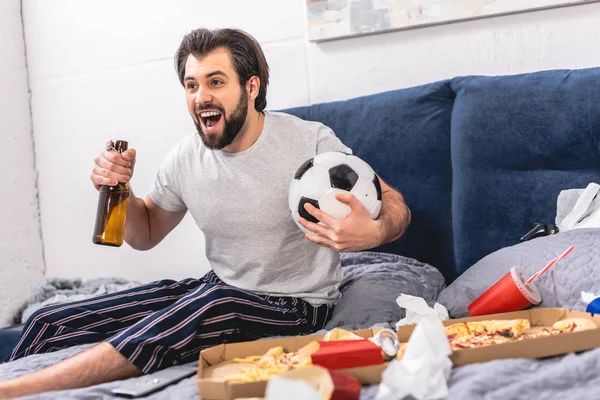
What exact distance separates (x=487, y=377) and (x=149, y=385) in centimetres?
59

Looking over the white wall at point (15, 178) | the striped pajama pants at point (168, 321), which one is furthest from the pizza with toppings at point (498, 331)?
the white wall at point (15, 178)

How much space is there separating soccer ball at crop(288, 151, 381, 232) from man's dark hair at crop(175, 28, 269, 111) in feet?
1.13

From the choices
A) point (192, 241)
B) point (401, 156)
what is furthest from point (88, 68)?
point (401, 156)

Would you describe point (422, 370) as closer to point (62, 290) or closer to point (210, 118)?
point (210, 118)

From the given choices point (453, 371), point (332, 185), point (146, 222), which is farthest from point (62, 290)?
point (453, 371)

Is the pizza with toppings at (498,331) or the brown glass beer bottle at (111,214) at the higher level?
the brown glass beer bottle at (111,214)

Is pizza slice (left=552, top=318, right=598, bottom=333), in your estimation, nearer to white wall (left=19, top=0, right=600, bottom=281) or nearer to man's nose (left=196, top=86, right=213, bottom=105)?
man's nose (left=196, top=86, right=213, bottom=105)

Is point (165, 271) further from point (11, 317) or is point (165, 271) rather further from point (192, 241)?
point (11, 317)

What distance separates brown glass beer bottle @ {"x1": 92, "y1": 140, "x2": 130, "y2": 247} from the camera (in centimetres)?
164

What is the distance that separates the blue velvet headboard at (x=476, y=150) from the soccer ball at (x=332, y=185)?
45cm

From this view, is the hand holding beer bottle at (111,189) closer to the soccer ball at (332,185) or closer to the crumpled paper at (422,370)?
the soccer ball at (332,185)

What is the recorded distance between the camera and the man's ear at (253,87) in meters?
1.78

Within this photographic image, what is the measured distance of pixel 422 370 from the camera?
1.00m

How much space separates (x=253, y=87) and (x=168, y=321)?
26.0 inches
